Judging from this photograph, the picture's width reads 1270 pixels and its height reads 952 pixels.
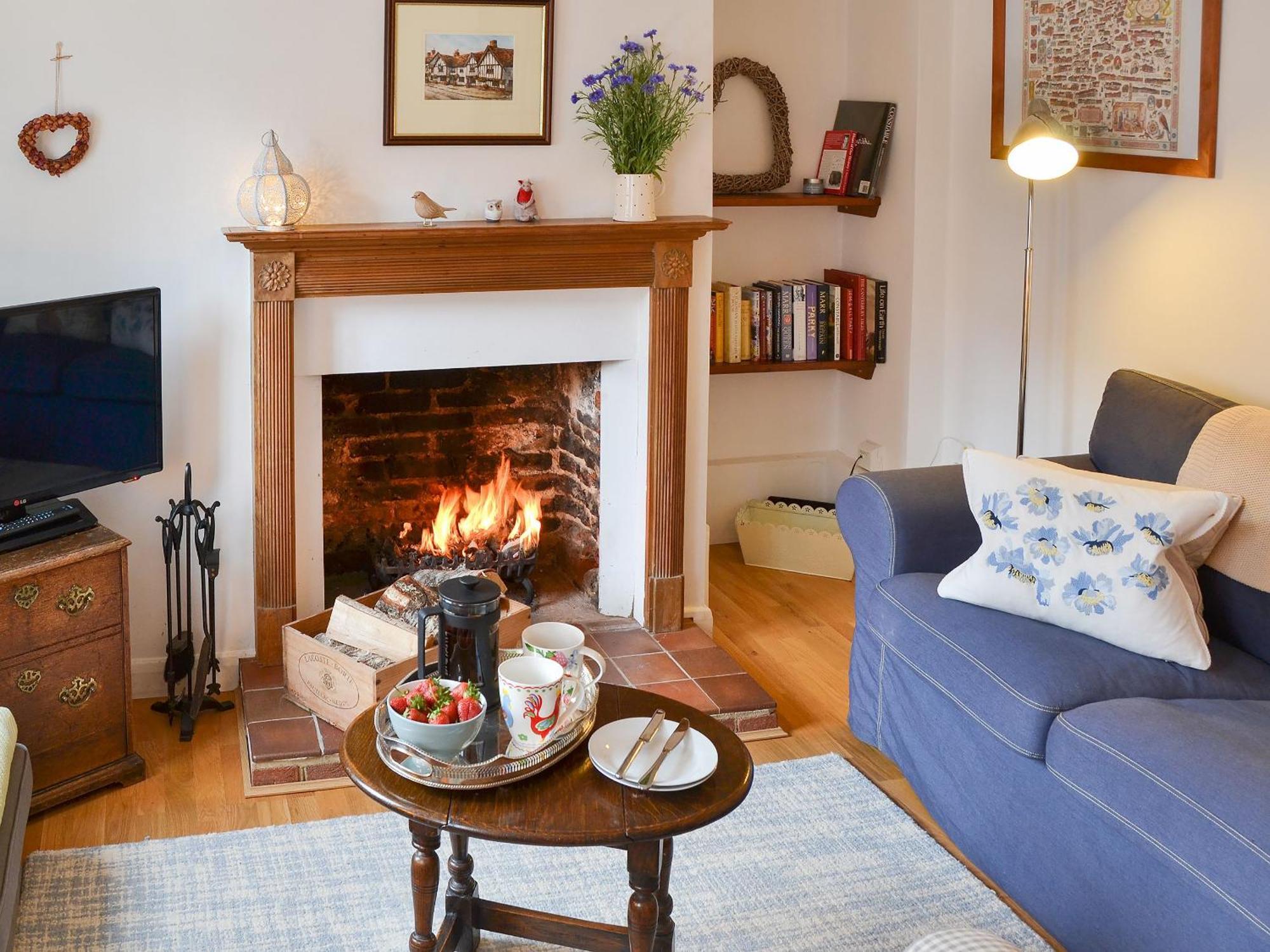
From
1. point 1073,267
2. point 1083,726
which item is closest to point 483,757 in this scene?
point 1083,726

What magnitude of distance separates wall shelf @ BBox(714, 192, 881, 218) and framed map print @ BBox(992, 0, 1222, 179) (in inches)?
22.5

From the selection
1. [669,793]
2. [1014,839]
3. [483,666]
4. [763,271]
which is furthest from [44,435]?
[763,271]

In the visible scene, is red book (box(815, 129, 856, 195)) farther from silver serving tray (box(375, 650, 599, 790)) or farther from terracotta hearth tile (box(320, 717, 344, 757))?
silver serving tray (box(375, 650, 599, 790))

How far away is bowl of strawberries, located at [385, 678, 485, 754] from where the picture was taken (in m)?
2.03

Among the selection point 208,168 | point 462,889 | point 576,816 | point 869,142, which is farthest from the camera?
point 869,142

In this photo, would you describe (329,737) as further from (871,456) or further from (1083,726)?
(871,456)

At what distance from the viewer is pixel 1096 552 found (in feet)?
8.87

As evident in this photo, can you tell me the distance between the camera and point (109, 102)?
10.4 ft

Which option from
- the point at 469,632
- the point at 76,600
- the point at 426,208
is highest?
the point at 426,208

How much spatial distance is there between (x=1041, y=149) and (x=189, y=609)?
247cm

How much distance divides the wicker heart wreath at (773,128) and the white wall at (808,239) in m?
0.04

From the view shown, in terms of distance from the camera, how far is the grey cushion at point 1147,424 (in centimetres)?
298

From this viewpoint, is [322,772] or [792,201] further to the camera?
[792,201]

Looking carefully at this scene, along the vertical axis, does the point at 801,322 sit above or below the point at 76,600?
above
